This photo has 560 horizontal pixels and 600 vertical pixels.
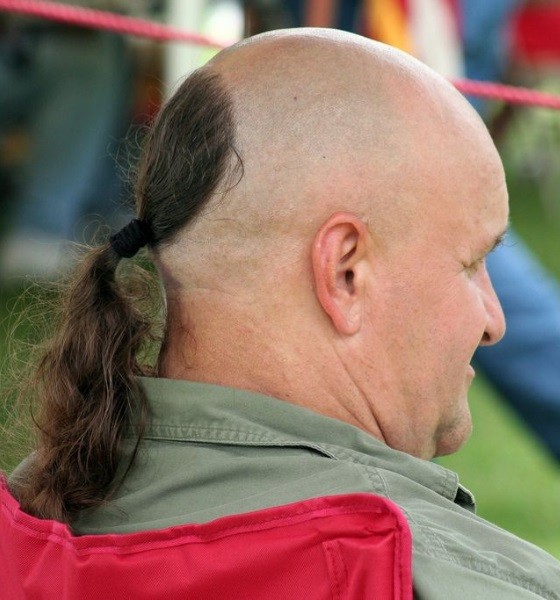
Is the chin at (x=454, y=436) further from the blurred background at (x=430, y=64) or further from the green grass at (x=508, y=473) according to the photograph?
the green grass at (x=508, y=473)

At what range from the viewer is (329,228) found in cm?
116

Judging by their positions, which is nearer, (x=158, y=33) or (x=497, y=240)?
(x=497, y=240)

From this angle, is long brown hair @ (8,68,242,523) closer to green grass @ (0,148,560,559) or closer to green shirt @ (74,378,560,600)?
green shirt @ (74,378,560,600)

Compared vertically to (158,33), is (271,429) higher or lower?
higher

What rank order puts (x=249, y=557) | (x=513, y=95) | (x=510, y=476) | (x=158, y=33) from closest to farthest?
(x=249, y=557) < (x=513, y=95) < (x=158, y=33) < (x=510, y=476)

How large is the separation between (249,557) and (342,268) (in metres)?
0.31

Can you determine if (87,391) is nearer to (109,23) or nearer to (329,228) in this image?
(329,228)

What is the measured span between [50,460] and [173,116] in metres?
0.38

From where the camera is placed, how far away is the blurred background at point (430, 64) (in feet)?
9.19

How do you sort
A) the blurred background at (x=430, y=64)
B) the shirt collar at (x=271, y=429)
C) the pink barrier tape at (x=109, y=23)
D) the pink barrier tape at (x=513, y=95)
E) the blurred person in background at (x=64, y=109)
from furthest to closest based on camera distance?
the blurred person in background at (x=64, y=109) < the blurred background at (x=430, y=64) < the pink barrier tape at (x=109, y=23) < the pink barrier tape at (x=513, y=95) < the shirt collar at (x=271, y=429)

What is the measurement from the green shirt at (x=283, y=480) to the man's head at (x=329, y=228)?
0.06m

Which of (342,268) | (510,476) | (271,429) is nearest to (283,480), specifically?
(271,429)

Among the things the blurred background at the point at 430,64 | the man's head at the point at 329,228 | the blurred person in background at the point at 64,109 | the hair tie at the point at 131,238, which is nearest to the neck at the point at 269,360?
the man's head at the point at 329,228

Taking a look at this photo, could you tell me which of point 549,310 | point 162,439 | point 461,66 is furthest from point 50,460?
point 461,66
